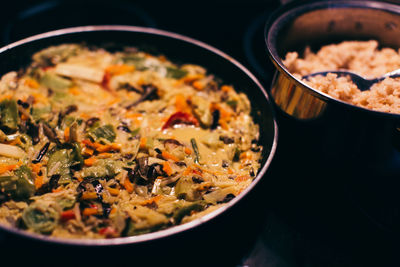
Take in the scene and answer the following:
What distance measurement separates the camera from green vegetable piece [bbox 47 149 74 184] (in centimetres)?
152

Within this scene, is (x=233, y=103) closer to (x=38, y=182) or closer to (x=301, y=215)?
(x=301, y=215)

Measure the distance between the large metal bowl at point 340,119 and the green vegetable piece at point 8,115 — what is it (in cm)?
147

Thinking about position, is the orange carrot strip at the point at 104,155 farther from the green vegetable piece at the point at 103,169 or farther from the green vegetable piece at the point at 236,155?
the green vegetable piece at the point at 236,155

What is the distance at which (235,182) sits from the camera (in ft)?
5.19

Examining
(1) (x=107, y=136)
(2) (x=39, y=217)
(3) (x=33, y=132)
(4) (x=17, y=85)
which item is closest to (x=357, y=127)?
(1) (x=107, y=136)

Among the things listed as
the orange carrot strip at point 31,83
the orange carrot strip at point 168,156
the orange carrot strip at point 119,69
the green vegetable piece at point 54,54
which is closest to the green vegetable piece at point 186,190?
the orange carrot strip at point 168,156

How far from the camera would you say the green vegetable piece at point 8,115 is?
1718 millimetres

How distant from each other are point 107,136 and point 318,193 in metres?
1.25

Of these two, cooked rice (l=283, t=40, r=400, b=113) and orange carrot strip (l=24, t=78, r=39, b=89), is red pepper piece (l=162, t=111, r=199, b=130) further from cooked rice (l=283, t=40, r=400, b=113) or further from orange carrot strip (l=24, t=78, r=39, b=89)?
orange carrot strip (l=24, t=78, r=39, b=89)

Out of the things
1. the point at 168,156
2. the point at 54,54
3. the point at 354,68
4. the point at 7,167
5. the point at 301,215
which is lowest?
the point at 301,215

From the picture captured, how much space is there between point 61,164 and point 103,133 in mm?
280

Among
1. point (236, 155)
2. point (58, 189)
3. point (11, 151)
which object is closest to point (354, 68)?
point (236, 155)

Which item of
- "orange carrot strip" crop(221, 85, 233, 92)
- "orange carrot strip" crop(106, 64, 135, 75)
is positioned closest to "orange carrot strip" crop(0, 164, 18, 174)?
"orange carrot strip" crop(106, 64, 135, 75)

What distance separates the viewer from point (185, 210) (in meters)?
1.42
